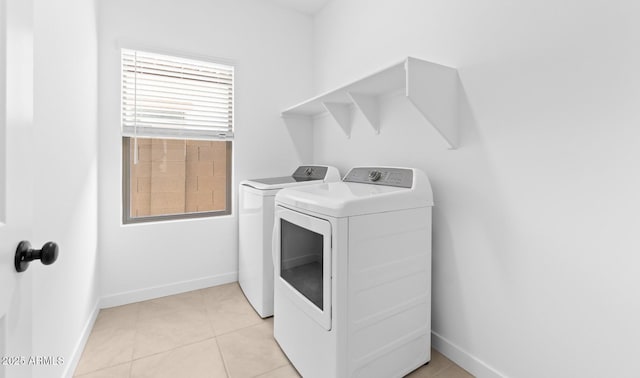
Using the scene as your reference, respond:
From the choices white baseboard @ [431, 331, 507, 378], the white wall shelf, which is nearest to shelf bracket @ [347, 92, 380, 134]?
the white wall shelf

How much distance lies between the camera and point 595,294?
1.13 meters

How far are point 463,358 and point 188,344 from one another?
5.40 ft

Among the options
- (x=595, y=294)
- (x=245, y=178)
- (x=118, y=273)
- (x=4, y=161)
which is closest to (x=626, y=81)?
(x=595, y=294)

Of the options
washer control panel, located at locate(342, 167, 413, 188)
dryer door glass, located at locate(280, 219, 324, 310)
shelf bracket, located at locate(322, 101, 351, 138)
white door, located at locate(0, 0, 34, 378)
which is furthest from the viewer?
shelf bracket, located at locate(322, 101, 351, 138)

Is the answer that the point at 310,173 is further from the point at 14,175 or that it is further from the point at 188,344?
the point at 14,175

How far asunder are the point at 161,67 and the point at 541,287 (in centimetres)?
294

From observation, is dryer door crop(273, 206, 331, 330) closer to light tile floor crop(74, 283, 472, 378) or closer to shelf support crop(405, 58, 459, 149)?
light tile floor crop(74, 283, 472, 378)

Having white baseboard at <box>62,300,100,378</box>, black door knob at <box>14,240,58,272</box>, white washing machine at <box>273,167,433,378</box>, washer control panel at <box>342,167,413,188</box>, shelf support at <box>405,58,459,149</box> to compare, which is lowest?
white baseboard at <box>62,300,100,378</box>

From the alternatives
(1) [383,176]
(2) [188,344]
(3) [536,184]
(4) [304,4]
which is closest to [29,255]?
(2) [188,344]

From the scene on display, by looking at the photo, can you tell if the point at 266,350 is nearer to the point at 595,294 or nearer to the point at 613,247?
the point at 595,294

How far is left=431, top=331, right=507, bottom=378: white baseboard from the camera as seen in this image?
1489 millimetres

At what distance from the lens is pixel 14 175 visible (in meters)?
0.62

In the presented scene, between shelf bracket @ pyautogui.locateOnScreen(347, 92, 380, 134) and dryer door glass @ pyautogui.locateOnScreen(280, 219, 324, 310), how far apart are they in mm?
1011

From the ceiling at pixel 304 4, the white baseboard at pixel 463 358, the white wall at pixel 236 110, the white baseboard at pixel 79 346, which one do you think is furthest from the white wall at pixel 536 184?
the white baseboard at pixel 79 346
